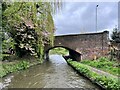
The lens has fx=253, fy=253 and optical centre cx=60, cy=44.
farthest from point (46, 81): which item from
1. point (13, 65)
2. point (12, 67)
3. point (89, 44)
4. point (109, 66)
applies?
point (89, 44)

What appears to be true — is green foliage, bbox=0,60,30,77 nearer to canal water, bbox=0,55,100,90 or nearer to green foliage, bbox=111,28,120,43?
canal water, bbox=0,55,100,90

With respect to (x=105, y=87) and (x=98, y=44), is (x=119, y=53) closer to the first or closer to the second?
(x=98, y=44)

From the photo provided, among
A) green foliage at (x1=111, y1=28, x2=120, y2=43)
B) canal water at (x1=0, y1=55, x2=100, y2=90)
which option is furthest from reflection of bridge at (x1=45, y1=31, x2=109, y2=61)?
canal water at (x1=0, y1=55, x2=100, y2=90)

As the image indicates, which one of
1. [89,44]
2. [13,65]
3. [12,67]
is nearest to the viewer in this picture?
[12,67]

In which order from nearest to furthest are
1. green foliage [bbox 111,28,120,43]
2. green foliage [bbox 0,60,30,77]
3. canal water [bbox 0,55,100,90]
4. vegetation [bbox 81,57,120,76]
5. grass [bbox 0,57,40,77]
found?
canal water [bbox 0,55,100,90] → vegetation [bbox 81,57,120,76] → grass [bbox 0,57,40,77] → green foliage [bbox 0,60,30,77] → green foliage [bbox 111,28,120,43]

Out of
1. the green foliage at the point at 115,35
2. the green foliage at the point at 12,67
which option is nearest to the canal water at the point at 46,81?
the green foliage at the point at 12,67

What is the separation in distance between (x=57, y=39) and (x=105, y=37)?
13.7ft

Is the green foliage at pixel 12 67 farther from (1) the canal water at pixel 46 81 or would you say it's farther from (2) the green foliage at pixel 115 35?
(2) the green foliage at pixel 115 35

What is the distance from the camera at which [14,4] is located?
28.6ft

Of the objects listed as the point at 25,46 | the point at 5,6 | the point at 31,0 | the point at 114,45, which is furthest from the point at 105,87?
the point at 114,45

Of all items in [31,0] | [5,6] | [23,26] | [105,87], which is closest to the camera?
[31,0]

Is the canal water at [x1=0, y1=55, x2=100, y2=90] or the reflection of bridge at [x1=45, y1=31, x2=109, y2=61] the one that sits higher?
the reflection of bridge at [x1=45, y1=31, x2=109, y2=61]

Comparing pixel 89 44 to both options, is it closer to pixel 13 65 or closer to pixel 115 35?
pixel 115 35

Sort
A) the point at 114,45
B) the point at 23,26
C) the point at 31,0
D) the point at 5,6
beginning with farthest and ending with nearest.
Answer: the point at 114,45 → the point at 23,26 → the point at 5,6 → the point at 31,0
